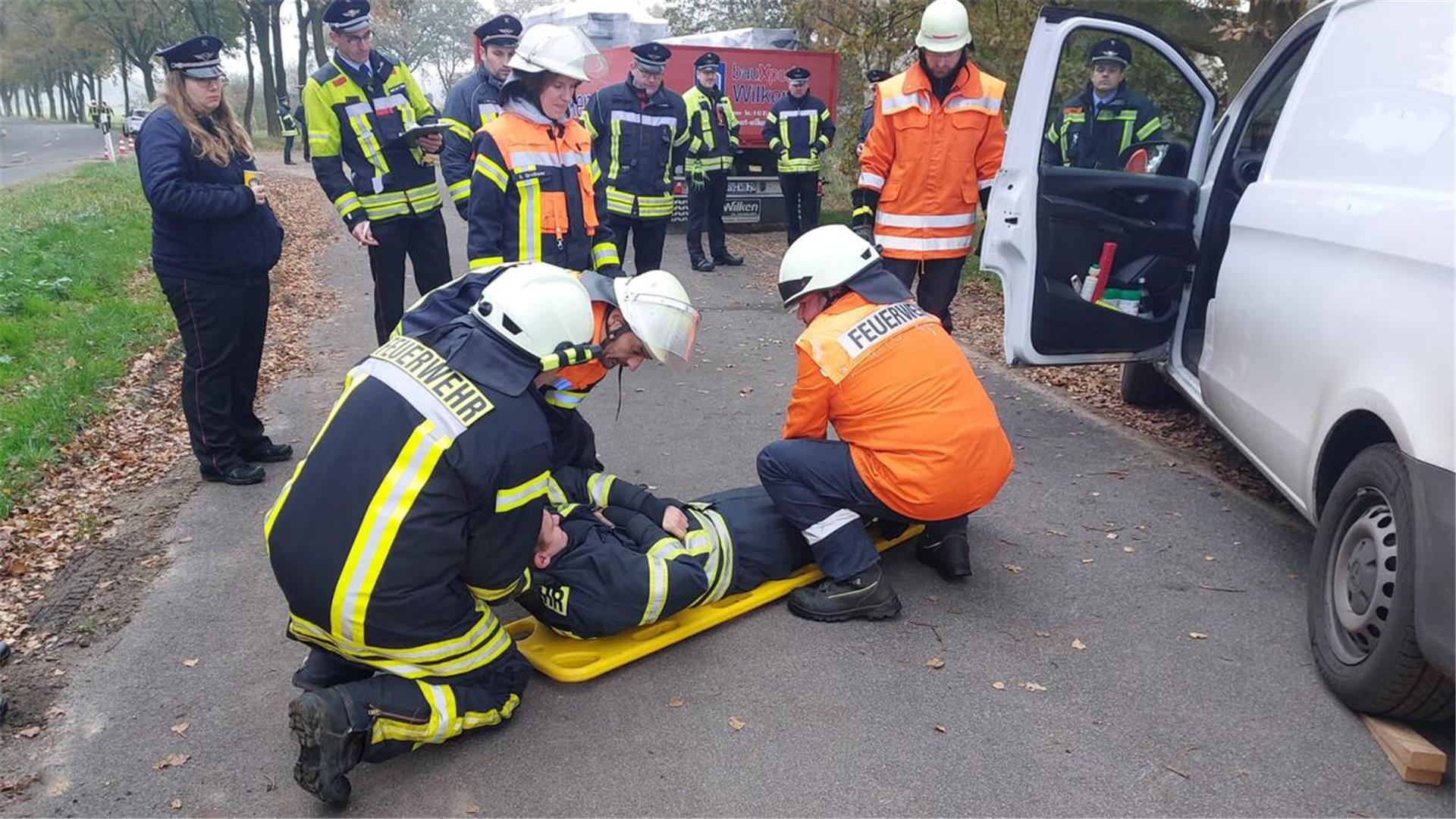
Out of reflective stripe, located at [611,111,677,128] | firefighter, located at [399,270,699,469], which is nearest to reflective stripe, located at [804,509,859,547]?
firefighter, located at [399,270,699,469]

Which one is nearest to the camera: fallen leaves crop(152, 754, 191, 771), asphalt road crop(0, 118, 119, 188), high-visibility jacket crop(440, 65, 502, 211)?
fallen leaves crop(152, 754, 191, 771)

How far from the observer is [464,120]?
625 cm

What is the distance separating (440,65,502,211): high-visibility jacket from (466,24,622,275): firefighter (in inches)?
34.1

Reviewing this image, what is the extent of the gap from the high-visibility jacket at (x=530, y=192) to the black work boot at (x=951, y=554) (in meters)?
2.37

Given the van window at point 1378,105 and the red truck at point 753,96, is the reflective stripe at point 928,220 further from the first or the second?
the red truck at point 753,96

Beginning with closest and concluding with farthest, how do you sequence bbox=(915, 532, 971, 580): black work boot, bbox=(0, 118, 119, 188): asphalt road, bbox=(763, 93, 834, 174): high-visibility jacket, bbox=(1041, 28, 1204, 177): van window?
bbox=(915, 532, 971, 580): black work boot → bbox=(1041, 28, 1204, 177): van window → bbox=(763, 93, 834, 174): high-visibility jacket → bbox=(0, 118, 119, 188): asphalt road

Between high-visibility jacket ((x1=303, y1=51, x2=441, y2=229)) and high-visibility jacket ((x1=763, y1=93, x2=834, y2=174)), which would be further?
high-visibility jacket ((x1=763, y1=93, x2=834, y2=174))

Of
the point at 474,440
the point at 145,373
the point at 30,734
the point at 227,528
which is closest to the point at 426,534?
the point at 474,440

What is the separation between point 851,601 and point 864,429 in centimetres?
61

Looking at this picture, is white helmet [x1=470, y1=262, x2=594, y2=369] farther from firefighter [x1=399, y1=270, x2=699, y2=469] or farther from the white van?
the white van

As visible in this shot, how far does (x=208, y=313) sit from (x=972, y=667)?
366 cm

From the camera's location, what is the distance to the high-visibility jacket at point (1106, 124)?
620cm

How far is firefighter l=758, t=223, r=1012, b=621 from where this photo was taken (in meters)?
3.42

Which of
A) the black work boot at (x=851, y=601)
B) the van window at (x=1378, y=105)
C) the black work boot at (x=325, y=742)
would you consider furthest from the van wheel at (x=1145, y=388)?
the black work boot at (x=325, y=742)
